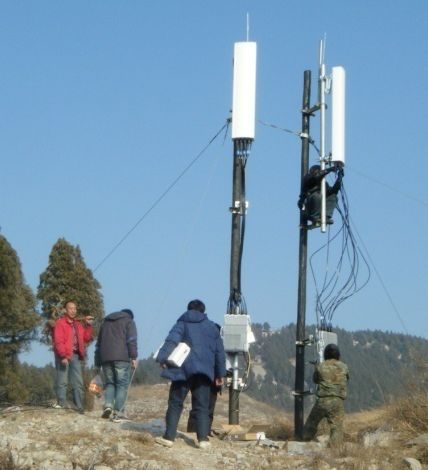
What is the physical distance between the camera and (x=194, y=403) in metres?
12.5

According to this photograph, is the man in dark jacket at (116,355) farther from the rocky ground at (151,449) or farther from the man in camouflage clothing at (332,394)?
the man in camouflage clothing at (332,394)

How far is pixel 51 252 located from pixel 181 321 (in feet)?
→ 66.8

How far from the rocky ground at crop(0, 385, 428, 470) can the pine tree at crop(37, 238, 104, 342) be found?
1733 centimetres

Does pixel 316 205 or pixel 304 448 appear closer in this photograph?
pixel 304 448

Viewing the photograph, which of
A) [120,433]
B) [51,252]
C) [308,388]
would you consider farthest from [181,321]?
[51,252]

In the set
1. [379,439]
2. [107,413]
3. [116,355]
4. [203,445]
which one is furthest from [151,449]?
[379,439]

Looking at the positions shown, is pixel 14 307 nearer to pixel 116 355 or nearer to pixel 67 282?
pixel 67 282

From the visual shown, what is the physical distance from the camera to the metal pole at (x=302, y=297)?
14.4 m

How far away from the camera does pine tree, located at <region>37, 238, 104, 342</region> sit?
103 ft

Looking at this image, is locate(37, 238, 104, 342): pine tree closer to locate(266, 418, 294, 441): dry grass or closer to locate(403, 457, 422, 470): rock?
locate(266, 418, 294, 441): dry grass

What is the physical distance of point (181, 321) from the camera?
1261 cm

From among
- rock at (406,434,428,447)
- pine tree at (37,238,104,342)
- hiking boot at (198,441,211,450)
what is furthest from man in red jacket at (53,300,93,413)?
pine tree at (37,238,104,342)

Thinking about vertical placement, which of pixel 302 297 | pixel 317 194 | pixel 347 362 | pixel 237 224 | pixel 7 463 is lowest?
pixel 7 463

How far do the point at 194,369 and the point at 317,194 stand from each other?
382 cm
